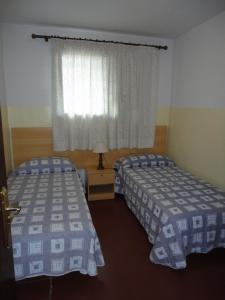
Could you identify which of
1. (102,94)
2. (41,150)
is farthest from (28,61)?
(41,150)

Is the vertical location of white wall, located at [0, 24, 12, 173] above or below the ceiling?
below

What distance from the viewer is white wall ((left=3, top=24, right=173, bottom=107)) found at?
290 cm

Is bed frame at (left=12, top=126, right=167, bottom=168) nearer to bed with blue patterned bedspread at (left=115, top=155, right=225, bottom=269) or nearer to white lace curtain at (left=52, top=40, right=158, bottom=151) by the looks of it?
white lace curtain at (left=52, top=40, right=158, bottom=151)

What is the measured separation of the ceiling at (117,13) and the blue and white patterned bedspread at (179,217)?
2.00 meters

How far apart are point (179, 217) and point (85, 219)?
84 cm

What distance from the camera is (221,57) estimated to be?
8.10 feet

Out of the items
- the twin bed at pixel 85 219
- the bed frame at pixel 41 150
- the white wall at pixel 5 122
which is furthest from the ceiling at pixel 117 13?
the twin bed at pixel 85 219

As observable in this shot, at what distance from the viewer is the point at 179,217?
74.8 inches

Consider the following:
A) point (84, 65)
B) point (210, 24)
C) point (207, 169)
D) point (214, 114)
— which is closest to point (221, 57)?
point (210, 24)

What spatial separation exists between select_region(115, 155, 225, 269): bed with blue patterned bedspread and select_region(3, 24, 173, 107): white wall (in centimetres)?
187

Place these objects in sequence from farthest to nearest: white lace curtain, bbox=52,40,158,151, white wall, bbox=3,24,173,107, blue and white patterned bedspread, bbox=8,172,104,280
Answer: white lace curtain, bbox=52,40,158,151 → white wall, bbox=3,24,173,107 → blue and white patterned bedspread, bbox=8,172,104,280

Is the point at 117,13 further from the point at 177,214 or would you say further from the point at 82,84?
the point at 177,214

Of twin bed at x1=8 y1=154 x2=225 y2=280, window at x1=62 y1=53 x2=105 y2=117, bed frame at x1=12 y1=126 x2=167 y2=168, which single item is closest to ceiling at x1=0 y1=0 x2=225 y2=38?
window at x1=62 y1=53 x2=105 y2=117

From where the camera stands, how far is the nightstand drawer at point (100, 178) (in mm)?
3113
